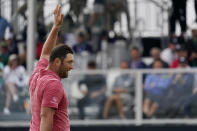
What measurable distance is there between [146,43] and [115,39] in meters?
0.79

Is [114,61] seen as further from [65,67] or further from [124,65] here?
[65,67]

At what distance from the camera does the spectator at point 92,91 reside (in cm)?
1328

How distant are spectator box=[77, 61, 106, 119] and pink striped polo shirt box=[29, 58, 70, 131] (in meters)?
6.79

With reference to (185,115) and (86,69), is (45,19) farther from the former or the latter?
(185,115)

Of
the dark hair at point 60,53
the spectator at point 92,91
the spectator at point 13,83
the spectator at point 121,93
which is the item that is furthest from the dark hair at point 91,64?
the dark hair at point 60,53

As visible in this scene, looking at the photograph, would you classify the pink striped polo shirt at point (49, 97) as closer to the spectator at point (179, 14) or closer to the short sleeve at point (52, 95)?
the short sleeve at point (52, 95)

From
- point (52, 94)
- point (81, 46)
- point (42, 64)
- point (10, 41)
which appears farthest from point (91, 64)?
point (52, 94)

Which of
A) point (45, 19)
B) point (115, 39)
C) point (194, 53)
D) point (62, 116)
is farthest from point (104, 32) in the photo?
point (62, 116)

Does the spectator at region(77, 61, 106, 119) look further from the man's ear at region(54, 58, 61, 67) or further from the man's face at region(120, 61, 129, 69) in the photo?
the man's ear at region(54, 58, 61, 67)

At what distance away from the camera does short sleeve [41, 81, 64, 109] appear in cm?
607

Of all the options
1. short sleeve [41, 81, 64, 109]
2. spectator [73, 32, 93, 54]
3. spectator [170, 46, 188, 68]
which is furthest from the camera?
spectator [73, 32, 93, 54]

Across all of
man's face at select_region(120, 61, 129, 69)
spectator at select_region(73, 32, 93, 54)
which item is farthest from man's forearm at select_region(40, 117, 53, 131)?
spectator at select_region(73, 32, 93, 54)

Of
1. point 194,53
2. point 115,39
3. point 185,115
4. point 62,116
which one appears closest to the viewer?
point 62,116

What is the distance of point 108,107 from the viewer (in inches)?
522
